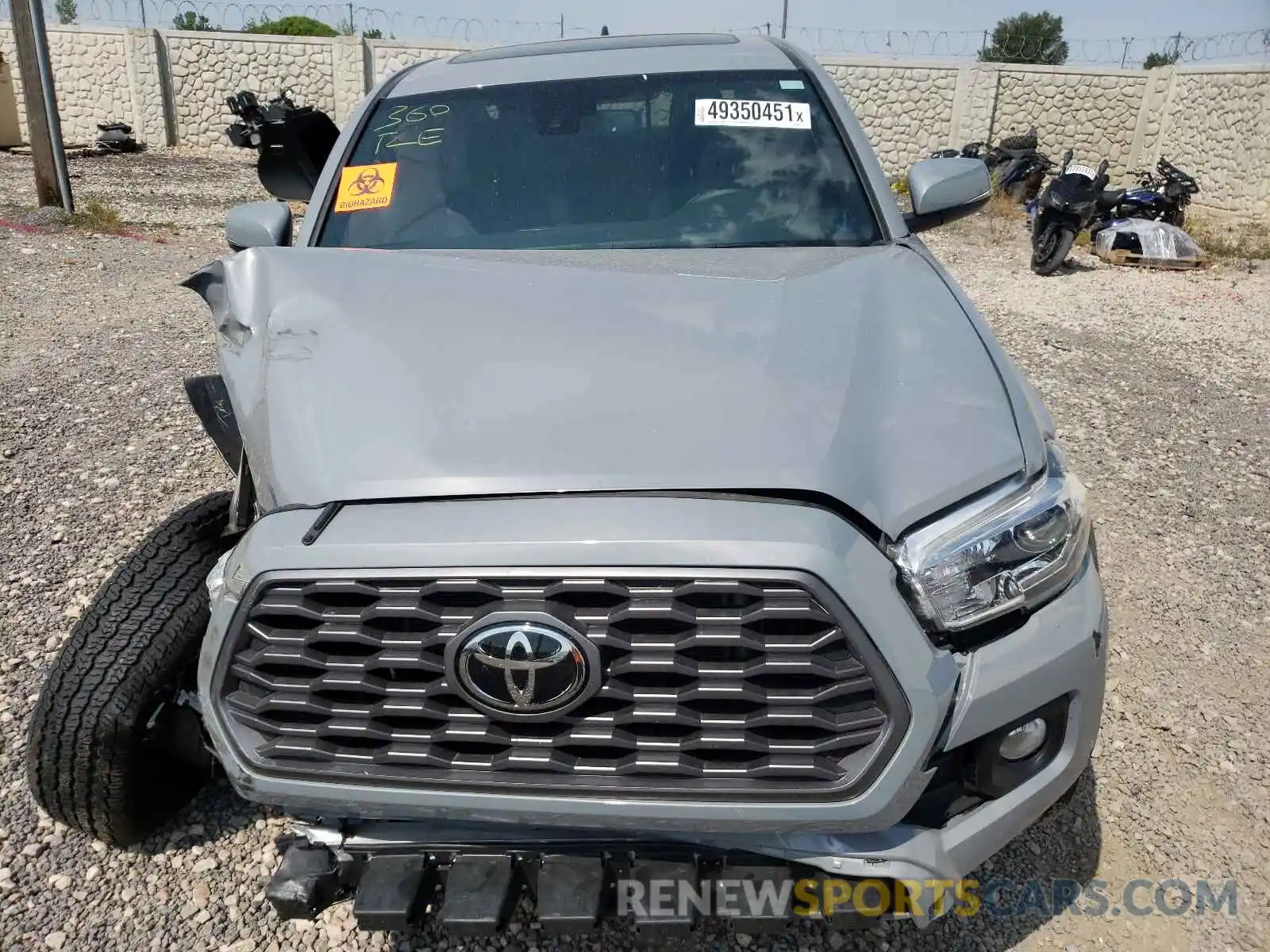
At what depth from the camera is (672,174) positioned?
2730 millimetres

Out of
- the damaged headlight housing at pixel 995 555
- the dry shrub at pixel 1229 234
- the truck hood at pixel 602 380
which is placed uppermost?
the truck hood at pixel 602 380

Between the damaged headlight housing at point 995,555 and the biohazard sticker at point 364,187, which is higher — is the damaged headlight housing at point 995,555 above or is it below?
below

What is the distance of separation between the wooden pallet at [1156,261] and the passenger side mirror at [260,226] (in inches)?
355

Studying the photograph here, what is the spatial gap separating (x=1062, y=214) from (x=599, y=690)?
8892 millimetres

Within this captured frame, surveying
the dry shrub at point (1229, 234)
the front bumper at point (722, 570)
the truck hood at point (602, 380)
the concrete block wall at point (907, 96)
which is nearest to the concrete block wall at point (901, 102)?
the concrete block wall at point (907, 96)

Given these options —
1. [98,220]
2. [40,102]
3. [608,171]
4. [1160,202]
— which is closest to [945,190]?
[608,171]

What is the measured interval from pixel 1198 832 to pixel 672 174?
2.22m

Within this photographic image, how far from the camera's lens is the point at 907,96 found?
57.3ft

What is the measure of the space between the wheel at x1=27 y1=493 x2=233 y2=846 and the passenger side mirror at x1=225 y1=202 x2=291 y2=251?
42.8 inches

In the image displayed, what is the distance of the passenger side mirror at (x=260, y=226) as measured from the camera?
286 cm

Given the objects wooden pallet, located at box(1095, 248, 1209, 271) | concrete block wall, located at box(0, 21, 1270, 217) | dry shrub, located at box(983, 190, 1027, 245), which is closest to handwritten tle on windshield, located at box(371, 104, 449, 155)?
wooden pallet, located at box(1095, 248, 1209, 271)

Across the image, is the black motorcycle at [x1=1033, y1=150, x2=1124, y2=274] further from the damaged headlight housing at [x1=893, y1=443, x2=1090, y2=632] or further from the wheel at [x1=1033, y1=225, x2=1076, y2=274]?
the damaged headlight housing at [x1=893, y1=443, x2=1090, y2=632]

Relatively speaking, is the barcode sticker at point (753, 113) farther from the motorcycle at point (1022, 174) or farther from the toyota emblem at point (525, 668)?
the motorcycle at point (1022, 174)

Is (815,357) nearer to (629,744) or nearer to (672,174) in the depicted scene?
(629,744)
